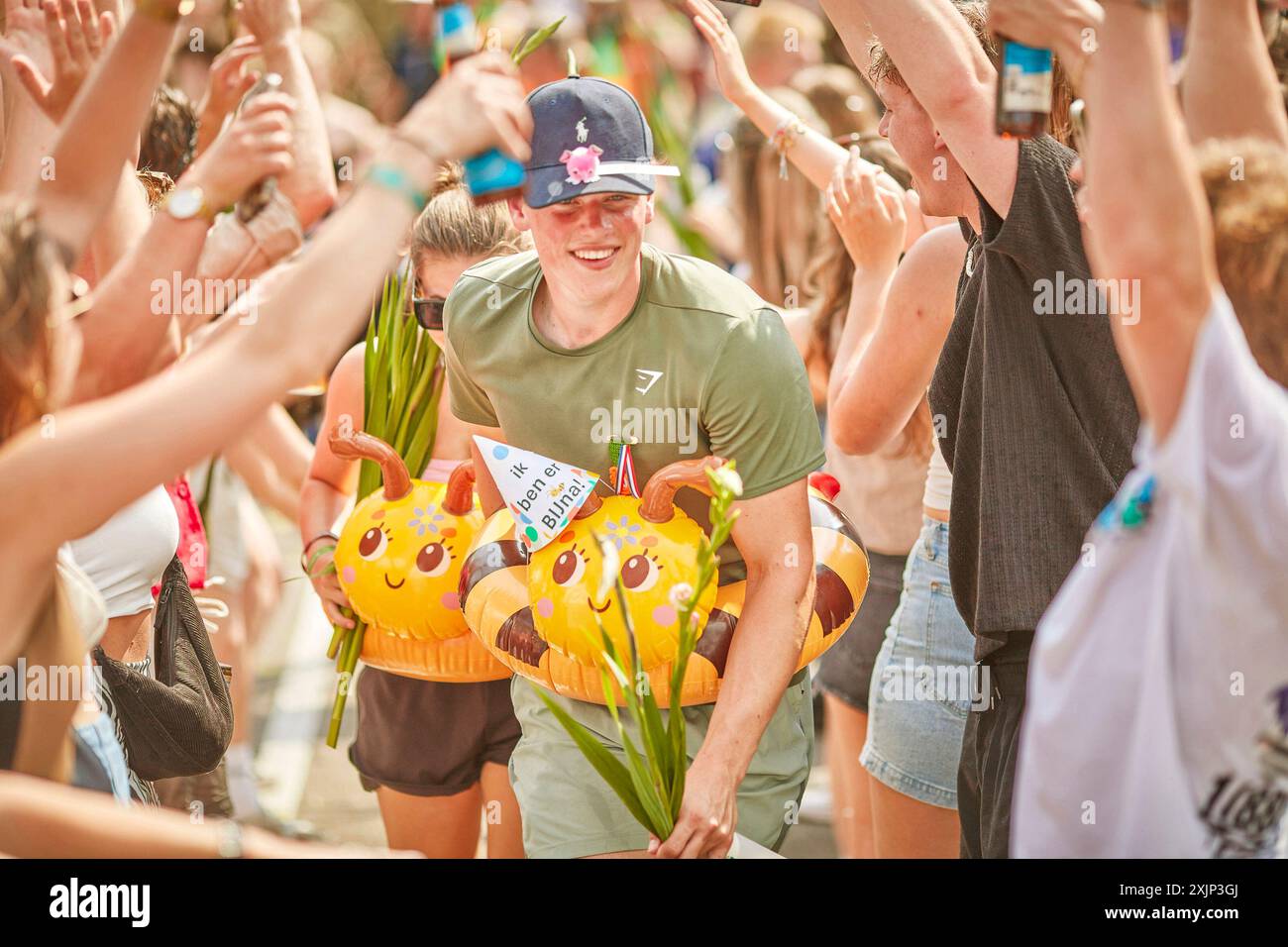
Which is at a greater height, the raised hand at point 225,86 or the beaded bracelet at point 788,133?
the beaded bracelet at point 788,133

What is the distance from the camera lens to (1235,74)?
2.08 meters

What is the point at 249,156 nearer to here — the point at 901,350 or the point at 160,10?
the point at 160,10

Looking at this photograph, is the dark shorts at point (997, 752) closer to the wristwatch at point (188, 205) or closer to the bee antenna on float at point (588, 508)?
the bee antenna on float at point (588, 508)

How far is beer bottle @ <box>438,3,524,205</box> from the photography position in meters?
1.93

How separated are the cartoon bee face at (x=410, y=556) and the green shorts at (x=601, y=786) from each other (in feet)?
1.10

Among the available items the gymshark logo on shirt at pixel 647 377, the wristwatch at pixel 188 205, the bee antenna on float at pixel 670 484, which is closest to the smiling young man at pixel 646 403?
the gymshark logo on shirt at pixel 647 377

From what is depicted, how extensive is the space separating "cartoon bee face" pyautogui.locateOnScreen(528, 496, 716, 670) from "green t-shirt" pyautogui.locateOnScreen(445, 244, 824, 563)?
155mm

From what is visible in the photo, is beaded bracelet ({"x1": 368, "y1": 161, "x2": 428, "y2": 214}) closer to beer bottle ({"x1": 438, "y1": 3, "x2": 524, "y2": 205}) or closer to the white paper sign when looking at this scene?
beer bottle ({"x1": 438, "y1": 3, "x2": 524, "y2": 205})

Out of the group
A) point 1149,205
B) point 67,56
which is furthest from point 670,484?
point 67,56

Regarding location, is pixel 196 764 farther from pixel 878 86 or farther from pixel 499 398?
pixel 878 86

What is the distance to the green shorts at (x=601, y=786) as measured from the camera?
255 centimetres
